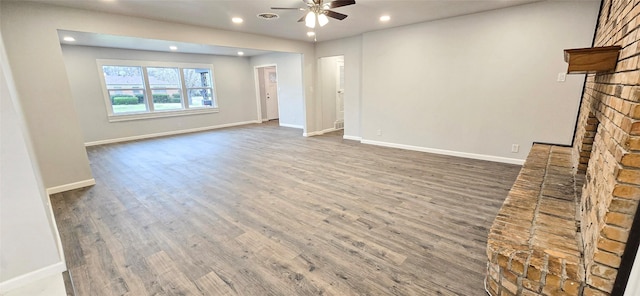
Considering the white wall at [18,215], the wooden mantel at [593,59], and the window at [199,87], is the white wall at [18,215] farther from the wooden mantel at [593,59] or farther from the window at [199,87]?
the window at [199,87]

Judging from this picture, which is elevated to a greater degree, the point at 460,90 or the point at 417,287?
the point at 460,90

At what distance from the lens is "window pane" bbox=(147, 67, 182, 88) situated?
7.03 meters

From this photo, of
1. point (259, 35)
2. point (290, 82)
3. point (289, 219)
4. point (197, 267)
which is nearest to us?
point (197, 267)

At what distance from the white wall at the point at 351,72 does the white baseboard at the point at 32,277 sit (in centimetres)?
533

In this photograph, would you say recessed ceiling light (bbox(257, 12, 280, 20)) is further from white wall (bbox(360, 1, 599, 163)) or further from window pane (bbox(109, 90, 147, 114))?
window pane (bbox(109, 90, 147, 114))

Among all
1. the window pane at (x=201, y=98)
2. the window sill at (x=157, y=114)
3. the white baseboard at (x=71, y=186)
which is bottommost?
the white baseboard at (x=71, y=186)

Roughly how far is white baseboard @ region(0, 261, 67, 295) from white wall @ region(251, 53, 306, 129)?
249 inches

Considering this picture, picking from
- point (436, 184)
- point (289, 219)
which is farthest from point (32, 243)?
point (436, 184)

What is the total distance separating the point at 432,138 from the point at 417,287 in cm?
374

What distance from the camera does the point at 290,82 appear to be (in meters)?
8.12

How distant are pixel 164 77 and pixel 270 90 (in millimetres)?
3599

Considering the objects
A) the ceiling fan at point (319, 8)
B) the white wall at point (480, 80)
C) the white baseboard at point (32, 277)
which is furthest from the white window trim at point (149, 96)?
the white baseboard at point (32, 277)

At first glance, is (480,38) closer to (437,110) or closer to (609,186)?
(437,110)

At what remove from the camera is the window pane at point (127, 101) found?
21.6ft
